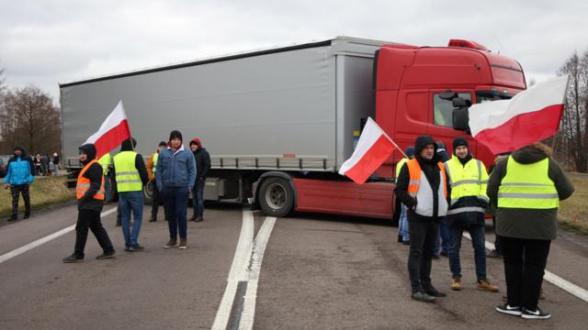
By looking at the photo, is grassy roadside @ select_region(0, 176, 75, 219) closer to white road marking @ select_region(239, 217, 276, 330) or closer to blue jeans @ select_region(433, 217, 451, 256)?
white road marking @ select_region(239, 217, 276, 330)

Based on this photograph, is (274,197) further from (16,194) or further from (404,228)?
(16,194)

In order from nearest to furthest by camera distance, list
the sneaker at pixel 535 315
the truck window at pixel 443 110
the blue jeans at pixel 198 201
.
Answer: the sneaker at pixel 535 315 → the truck window at pixel 443 110 → the blue jeans at pixel 198 201

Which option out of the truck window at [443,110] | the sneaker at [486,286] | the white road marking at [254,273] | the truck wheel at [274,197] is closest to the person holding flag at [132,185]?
the white road marking at [254,273]

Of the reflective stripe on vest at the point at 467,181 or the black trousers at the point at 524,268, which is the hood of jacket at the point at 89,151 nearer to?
the reflective stripe on vest at the point at 467,181

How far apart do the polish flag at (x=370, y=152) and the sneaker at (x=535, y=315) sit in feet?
11.0

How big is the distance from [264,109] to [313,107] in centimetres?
148

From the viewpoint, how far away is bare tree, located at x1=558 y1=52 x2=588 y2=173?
5562 cm

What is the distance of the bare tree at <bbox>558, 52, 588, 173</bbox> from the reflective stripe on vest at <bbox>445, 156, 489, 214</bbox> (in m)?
53.1

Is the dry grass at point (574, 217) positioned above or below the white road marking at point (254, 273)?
below

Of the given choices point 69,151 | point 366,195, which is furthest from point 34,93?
point 366,195

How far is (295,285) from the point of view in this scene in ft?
22.2

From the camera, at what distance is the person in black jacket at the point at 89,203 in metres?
8.52

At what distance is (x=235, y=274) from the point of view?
7.27m

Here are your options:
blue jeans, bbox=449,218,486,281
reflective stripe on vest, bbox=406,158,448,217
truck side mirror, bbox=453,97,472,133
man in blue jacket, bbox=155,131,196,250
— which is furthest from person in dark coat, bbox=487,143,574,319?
man in blue jacket, bbox=155,131,196,250
